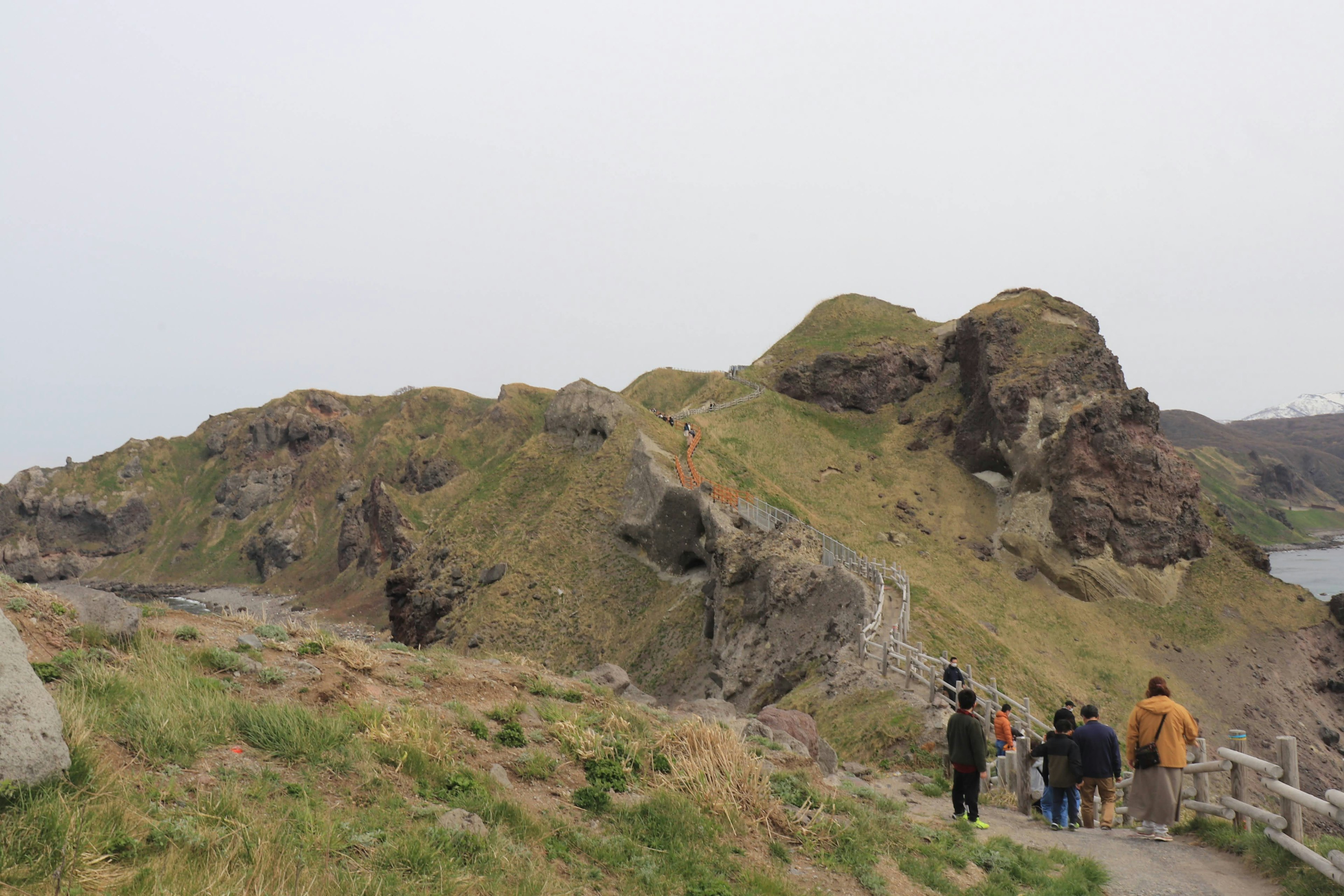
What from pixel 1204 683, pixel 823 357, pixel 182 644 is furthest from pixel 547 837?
pixel 823 357

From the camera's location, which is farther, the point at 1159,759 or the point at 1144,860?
the point at 1159,759

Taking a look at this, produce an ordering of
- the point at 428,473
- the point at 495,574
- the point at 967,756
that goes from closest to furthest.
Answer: the point at 967,756, the point at 495,574, the point at 428,473

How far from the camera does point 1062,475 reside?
4872 cm

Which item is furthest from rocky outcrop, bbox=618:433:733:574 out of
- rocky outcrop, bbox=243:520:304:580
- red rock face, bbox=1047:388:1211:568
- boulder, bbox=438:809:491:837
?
rocky outcrop, bbox=243:520:304:580

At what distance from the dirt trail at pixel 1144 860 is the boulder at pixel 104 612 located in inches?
473

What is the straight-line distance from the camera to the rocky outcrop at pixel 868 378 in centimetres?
6731

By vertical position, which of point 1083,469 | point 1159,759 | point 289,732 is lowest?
point 1159,759

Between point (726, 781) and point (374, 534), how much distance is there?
98.5m

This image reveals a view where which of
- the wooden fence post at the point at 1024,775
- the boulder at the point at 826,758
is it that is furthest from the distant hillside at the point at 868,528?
the wooden fence post at the point at 1024,775

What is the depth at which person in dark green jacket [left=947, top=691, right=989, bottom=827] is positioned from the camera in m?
10.4

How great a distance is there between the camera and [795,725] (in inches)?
597

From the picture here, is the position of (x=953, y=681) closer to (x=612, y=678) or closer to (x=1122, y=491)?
(x=612, y=678)

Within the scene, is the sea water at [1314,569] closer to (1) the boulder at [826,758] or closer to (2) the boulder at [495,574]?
(2) the boulder at [495,574]

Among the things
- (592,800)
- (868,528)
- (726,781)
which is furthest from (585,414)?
(592,800)
